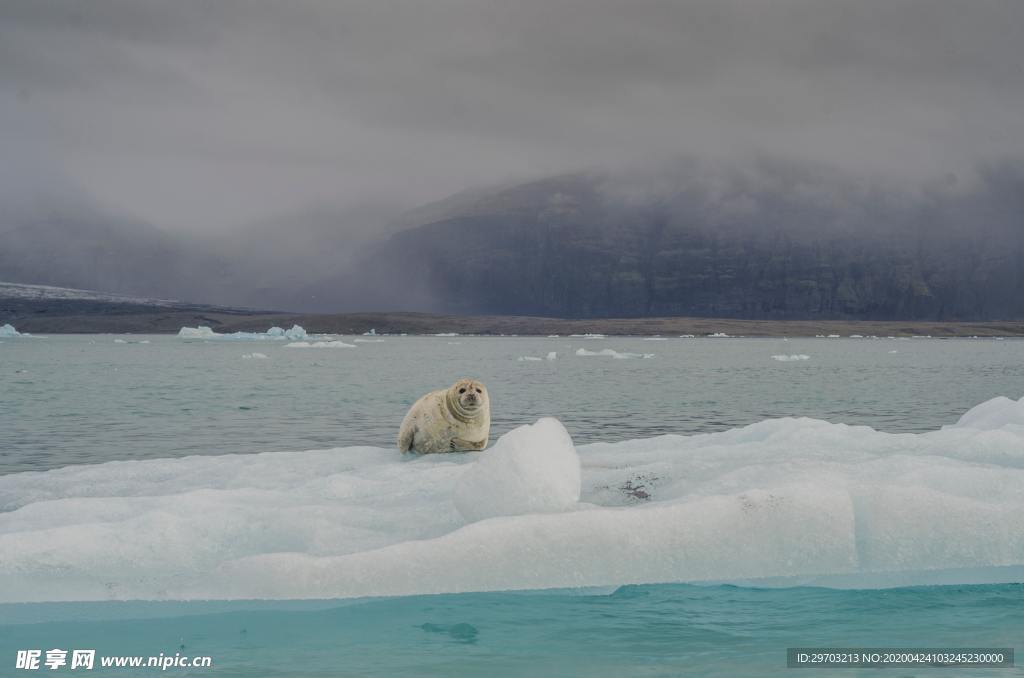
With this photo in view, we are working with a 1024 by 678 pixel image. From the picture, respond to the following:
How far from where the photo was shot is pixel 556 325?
547 ft

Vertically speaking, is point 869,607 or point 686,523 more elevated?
point 686,523

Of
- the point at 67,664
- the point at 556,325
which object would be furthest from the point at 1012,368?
the point at 556,325

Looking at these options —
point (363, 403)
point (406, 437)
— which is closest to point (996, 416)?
point (406, 437)

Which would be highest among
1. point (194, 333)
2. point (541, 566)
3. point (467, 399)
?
point (467, 399)

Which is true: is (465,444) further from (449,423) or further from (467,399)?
(467,399)

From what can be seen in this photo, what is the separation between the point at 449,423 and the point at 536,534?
6.04 meters

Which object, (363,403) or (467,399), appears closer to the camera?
(467,399)

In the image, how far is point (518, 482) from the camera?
21.7 ft

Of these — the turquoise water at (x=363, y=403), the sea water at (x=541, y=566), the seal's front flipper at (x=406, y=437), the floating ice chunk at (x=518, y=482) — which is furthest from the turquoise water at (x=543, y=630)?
the turquoise water at (x=363, y=403)

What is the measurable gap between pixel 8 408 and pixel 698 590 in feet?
66.8

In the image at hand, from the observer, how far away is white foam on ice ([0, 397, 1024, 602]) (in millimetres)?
5668

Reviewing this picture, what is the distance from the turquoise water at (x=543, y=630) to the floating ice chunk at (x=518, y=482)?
2.62ft

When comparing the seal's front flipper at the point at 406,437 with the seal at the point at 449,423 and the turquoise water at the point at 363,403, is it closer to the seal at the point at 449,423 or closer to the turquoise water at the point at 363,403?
the seal at the point at 449,423

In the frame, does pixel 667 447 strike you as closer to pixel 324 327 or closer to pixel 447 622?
pixel 447 622
